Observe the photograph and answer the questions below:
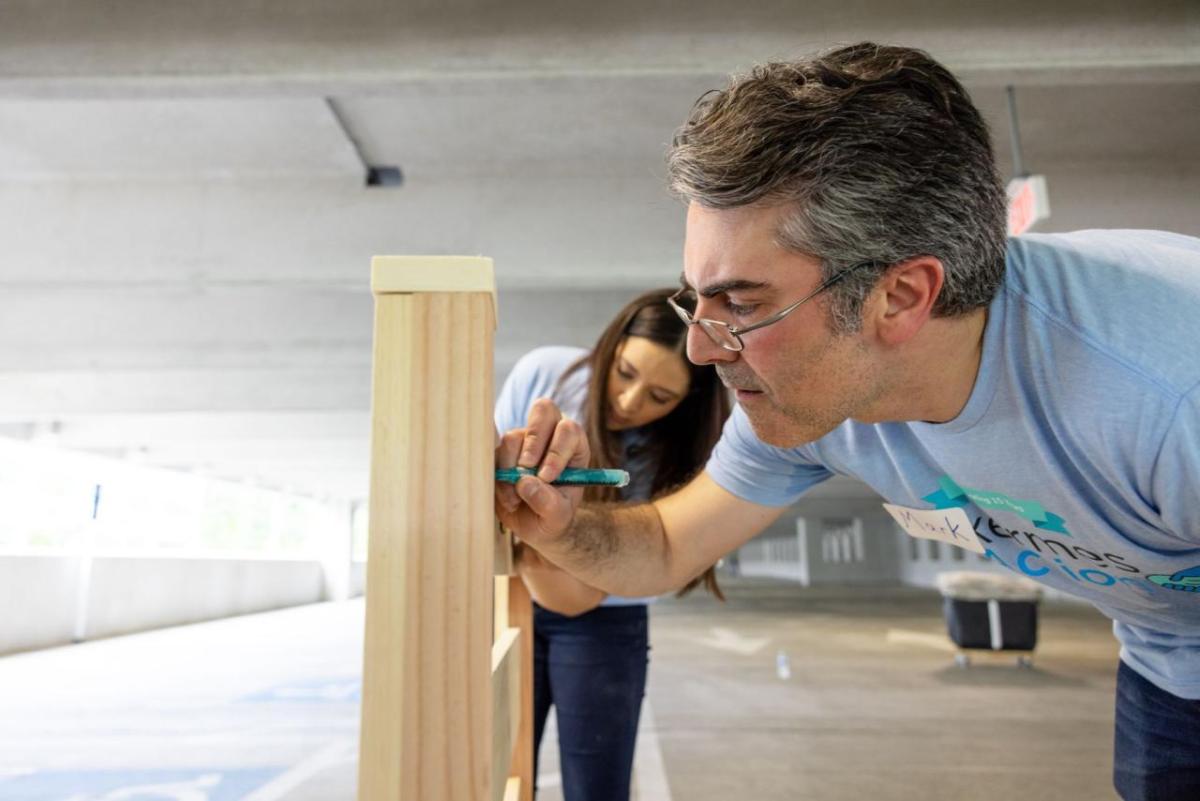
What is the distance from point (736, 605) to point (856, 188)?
11605 millimetres

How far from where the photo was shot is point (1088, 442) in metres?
0.88

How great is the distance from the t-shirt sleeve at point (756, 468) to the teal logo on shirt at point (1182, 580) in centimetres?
46

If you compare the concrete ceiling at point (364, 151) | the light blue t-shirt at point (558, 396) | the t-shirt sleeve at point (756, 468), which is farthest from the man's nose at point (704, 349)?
the concrete ceiling at point (364, 151)

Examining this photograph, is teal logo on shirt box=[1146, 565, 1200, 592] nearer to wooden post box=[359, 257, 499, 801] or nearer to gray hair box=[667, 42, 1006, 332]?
gray hair box=[667, 42, 1006, 332]

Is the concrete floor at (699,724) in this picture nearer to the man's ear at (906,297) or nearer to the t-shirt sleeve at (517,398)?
the t-shirt sleeve at (517,398)

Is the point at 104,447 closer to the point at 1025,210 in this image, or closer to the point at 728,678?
the point at 728,678

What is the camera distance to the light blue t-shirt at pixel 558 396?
1.68 meters

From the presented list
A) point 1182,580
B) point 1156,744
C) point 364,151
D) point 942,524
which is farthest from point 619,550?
point 364,151

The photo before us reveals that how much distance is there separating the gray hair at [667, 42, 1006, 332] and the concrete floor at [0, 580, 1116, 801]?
2.47 metres

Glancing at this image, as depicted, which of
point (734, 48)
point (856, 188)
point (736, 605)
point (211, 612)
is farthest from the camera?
point (736, 605)

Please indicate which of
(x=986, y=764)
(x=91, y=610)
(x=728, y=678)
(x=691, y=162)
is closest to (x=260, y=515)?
(x=91, y=610)

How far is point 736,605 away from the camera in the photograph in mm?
11898

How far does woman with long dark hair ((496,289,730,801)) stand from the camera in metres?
1.54

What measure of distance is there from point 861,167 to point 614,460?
0.90 m
